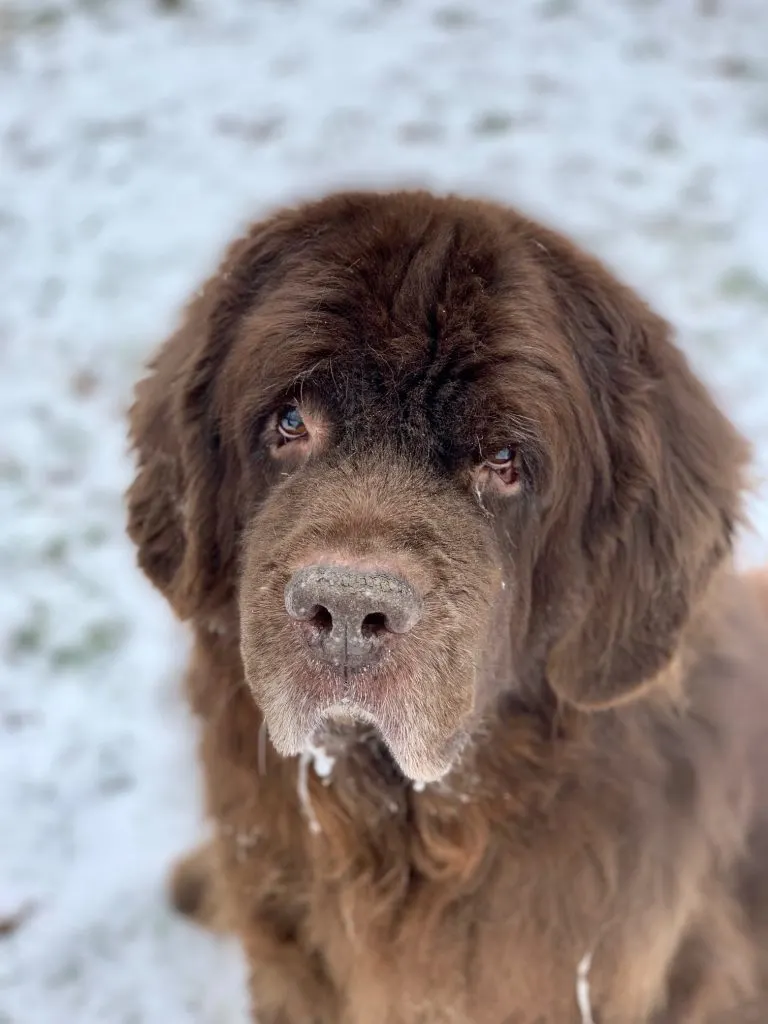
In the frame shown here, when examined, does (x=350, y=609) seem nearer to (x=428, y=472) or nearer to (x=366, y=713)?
(x=366, y=713)

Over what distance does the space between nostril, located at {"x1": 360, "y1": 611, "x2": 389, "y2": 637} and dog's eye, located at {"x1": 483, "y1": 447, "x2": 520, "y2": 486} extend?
41 cm

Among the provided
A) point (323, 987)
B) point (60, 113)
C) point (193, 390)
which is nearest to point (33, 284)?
point (60, 113)

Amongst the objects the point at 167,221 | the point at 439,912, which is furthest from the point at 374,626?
the point at 167,221

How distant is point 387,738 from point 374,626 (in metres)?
0.26

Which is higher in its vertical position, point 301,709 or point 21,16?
point 21,16

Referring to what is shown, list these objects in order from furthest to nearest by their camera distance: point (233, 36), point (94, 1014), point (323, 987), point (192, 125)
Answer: point (233, 36) → point (192, 125) → point (94, 1014) → point (323, 987)

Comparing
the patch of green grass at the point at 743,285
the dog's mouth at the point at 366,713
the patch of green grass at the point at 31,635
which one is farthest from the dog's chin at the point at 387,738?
the patch of green grass at the point at 743,285

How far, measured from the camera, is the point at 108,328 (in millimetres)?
4695

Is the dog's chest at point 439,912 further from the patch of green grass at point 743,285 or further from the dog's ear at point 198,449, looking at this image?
the patch of green grass at point 743,285

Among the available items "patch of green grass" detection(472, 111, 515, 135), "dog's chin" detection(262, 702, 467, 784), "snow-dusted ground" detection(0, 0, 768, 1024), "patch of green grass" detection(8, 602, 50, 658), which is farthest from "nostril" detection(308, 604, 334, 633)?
"patch of green grass" detection(472, 111, 515, 135)

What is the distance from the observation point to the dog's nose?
1.70m

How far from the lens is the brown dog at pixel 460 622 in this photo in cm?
191

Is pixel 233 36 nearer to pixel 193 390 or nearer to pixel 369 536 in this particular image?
pixel 193 390

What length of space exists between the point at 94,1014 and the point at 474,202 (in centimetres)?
238
